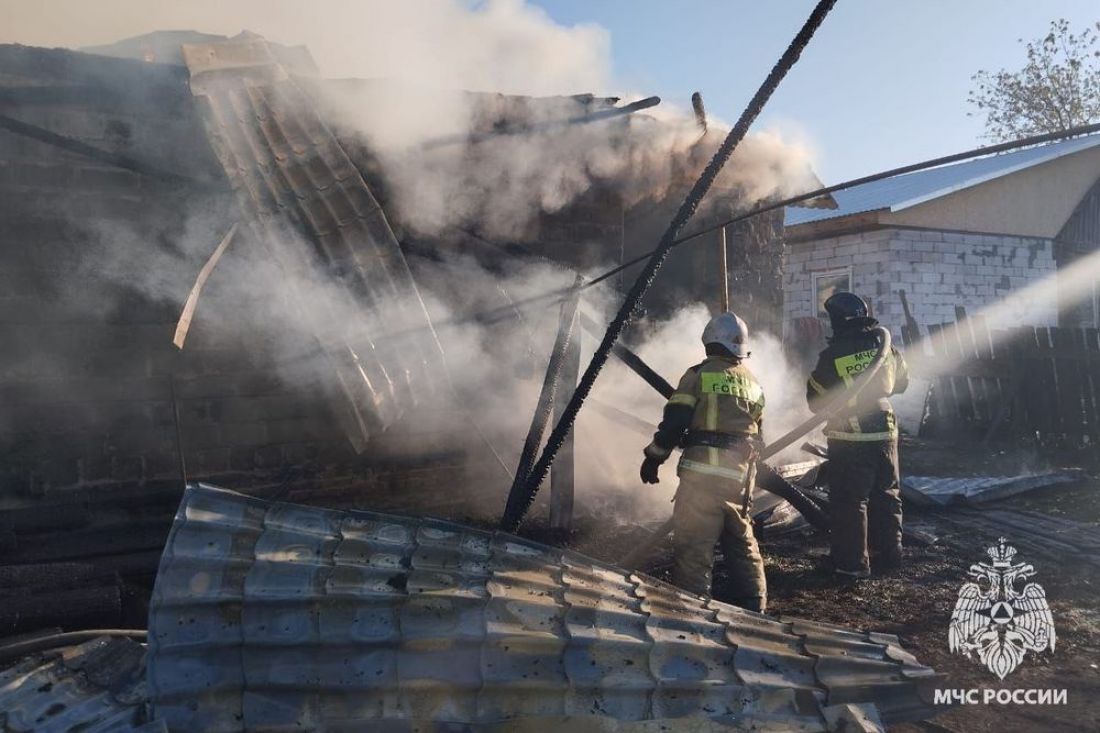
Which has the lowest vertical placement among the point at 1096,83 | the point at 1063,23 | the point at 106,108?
the point at 106,108

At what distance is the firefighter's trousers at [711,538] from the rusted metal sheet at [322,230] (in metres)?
2.00

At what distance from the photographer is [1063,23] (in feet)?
93.9

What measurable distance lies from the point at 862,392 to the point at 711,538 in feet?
6.18

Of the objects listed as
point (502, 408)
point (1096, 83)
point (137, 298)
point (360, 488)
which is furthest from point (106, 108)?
point (1096, 83)

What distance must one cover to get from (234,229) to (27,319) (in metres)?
1.42

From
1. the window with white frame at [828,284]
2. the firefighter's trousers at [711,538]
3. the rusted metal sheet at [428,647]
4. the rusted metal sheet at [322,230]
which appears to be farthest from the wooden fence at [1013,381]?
the rusted metal sheet at [322,230]

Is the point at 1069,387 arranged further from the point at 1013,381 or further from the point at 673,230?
the point at 673,230

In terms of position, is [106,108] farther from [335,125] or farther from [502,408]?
[502,408]

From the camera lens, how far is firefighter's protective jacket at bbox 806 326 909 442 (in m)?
5.36

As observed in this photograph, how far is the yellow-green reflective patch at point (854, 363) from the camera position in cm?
531

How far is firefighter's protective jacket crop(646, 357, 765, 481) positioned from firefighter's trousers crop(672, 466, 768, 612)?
0.08 meters

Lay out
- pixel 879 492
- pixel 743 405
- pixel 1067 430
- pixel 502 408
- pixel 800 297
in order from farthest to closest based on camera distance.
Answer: pixel 800 297, pixel 1067 430, pixel 502 408, pixel 879 492, pixel 743 405
